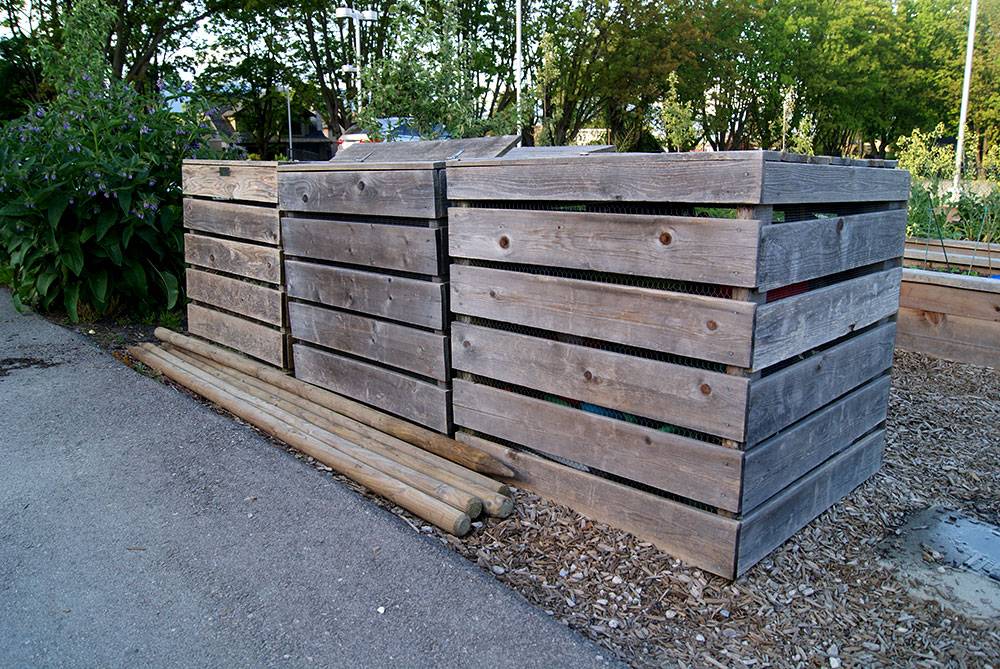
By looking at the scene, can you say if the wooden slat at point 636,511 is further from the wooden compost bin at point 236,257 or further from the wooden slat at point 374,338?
the wooden compost bin at point 236,257

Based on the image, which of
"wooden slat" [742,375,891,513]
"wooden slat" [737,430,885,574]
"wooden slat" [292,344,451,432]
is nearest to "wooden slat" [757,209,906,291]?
"wooden slat" [742,375,891,513]

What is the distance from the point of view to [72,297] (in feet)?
23.0

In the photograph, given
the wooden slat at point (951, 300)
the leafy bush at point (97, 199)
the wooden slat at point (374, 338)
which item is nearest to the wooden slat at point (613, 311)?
the wooden slat at point (374, 338)

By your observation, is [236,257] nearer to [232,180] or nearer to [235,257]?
[235,257]

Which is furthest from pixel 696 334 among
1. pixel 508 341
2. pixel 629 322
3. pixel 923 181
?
pixel 923 181

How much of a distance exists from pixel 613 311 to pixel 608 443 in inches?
21.7

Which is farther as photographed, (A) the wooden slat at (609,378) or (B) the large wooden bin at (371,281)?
(B) the large wooden bin at (371,281)

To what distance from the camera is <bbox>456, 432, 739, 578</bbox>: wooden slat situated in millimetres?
3006

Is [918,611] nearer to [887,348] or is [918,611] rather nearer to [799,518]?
[799,518]

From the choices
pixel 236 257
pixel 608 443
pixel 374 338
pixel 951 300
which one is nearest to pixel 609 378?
pixel 608 443

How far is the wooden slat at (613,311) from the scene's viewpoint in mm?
2846

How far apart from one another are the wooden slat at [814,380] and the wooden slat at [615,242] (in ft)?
1.52

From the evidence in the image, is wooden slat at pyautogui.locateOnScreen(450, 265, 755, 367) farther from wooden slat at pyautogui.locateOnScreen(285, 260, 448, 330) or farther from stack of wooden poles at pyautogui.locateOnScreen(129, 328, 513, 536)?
stack of wooden poles at pyautogui.locateOnScreen(129, 328, 513, 536)

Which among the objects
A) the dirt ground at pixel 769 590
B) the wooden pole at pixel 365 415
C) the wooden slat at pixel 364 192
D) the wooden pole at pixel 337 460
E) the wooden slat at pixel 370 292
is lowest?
the dirt ground at pixel 769 590
